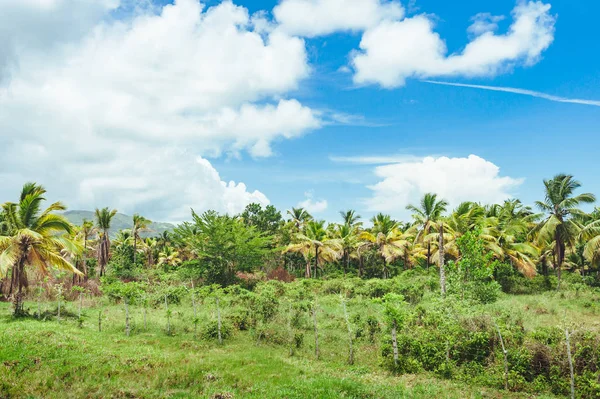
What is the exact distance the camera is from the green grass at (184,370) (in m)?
9.32

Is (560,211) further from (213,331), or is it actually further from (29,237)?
(29,237)

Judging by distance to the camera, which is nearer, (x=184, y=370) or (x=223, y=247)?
(x=184, y=370)

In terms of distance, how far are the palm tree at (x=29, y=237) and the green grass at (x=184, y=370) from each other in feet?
9.92

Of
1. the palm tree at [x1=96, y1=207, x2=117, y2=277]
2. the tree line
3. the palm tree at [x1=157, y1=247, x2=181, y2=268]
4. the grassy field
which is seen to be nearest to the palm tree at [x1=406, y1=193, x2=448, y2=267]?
the tree line

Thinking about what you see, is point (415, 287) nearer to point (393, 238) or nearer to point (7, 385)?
point (393, 238)

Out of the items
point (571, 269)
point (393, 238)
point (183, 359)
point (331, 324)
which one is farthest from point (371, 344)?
point (571, 269)

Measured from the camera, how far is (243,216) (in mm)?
49000

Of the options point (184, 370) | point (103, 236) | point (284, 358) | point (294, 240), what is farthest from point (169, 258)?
point (184, 370)

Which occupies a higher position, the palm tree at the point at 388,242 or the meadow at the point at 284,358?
the palm tree at the point at 388,242

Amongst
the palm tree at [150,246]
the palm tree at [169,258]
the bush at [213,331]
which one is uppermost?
the palm tree at [150,246]

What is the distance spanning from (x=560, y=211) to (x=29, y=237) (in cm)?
3730

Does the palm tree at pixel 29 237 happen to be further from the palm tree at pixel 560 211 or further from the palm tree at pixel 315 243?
the palm tree at pixel 560 211

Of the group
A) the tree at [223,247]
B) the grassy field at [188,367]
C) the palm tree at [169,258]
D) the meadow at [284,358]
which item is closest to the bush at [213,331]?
the meadow at [284,358]

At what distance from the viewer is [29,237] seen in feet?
58.9
